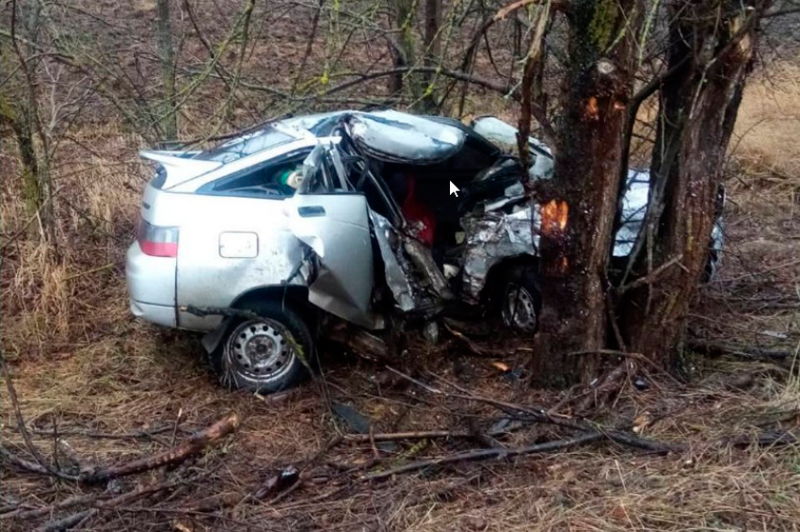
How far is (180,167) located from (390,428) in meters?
2.36

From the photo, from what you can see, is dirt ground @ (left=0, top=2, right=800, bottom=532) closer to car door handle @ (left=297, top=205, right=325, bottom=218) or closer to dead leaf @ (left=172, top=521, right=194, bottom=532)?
dead leaf @ (left=172, top=521, right=194, bottom=532)

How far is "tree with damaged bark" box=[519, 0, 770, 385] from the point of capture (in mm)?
5609

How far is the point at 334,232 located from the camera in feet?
21.2

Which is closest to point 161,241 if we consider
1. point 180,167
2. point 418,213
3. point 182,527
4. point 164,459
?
point 180,167

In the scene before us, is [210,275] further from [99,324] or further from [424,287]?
[99,324]

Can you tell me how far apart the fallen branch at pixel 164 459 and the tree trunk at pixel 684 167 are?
2701 mm

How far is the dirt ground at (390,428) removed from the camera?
4.80 m

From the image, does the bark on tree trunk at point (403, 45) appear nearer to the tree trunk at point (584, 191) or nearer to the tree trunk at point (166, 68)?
the tree trunk at point (166, 68)

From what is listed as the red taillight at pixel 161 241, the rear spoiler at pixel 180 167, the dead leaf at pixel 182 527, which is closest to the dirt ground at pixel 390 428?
the dead leaf at pixel 182 527

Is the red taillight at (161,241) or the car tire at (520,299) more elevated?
the red taillight at (161,241)

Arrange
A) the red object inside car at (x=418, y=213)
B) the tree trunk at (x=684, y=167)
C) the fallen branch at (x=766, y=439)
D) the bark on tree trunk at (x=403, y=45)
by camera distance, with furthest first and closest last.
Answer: the bark on tree trunk at (x=403, y=45), the red object inside car at (x=418, y=213), the tree trunk at (x=684, y=167), the fallen branch at (x=766, y=439)

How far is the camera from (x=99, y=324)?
802cm

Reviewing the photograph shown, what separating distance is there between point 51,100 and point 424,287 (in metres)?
4.30

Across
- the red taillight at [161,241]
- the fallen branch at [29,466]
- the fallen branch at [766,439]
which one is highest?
the red taillight at [161,241]
